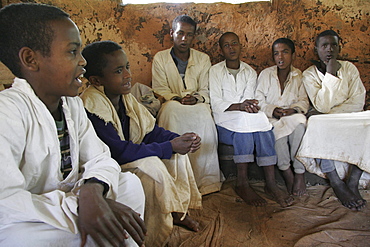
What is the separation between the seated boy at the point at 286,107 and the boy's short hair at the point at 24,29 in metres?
2.03

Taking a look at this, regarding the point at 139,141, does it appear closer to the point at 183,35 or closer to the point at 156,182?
the point at 156,182

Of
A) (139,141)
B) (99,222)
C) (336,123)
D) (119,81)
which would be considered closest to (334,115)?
(336,123)

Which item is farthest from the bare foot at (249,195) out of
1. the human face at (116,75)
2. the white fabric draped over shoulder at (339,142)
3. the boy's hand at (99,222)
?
the boy's hand at (99,222)

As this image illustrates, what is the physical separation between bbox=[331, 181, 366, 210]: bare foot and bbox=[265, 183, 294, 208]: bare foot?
392mm

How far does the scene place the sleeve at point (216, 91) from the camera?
9.33 ft

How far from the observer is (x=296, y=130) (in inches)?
100

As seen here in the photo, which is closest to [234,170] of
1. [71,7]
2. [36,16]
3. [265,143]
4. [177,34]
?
[265,143]

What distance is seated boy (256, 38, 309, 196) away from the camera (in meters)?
2.53

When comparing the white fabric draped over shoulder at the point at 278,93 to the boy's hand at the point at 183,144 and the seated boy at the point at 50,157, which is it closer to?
the boy's hand at the point at 183,144

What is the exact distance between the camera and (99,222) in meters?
1.03

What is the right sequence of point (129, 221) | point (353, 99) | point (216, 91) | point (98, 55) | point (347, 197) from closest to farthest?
1. point (129, 221)
2. point (98, 55)
3. point (347, 197)
4. point (353, 99)
5. point (216, 91)

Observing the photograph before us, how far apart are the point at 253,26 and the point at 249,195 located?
7.05 ft

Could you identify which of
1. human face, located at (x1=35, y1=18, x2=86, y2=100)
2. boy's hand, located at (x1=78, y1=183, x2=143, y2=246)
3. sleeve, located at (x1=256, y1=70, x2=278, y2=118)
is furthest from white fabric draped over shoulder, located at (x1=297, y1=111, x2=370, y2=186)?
human face, located at (x1=35, y1=18, x2=86, y2=100)

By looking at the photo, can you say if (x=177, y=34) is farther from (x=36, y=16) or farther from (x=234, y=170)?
(x=36, y=16)
